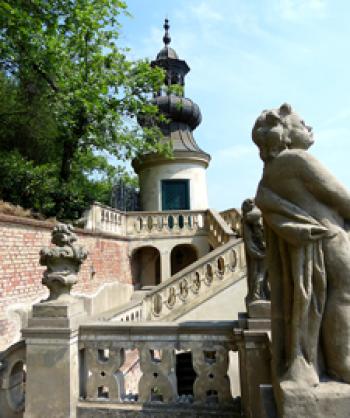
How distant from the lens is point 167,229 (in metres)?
14.4

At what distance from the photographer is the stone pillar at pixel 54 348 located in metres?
3.45

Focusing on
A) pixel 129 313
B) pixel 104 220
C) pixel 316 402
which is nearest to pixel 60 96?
pixel 104 220

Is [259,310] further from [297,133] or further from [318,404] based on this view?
[297,133]

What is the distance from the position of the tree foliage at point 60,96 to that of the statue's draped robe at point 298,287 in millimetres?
10161

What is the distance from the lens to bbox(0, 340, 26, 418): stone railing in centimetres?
364

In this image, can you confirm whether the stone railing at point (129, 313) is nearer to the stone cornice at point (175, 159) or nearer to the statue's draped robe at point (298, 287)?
the statue's draped robe at point (298, 287)

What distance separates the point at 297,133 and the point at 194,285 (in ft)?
21.8

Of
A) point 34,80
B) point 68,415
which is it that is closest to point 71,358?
point 68,415

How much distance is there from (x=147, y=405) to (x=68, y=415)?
2.74 ft

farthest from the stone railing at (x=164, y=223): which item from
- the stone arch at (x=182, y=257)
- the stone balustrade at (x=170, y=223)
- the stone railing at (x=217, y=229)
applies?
the stone arch at (x=182, y=257)

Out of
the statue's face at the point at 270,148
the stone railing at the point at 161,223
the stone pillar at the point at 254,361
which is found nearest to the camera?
the statue's face at the point at 270,148

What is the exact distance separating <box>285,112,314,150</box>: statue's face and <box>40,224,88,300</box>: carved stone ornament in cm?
254

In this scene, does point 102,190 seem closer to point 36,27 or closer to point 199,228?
point 199,228

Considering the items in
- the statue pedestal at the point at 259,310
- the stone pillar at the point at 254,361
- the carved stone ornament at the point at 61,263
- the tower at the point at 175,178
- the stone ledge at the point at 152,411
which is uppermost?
the tower at the point at 175,178
